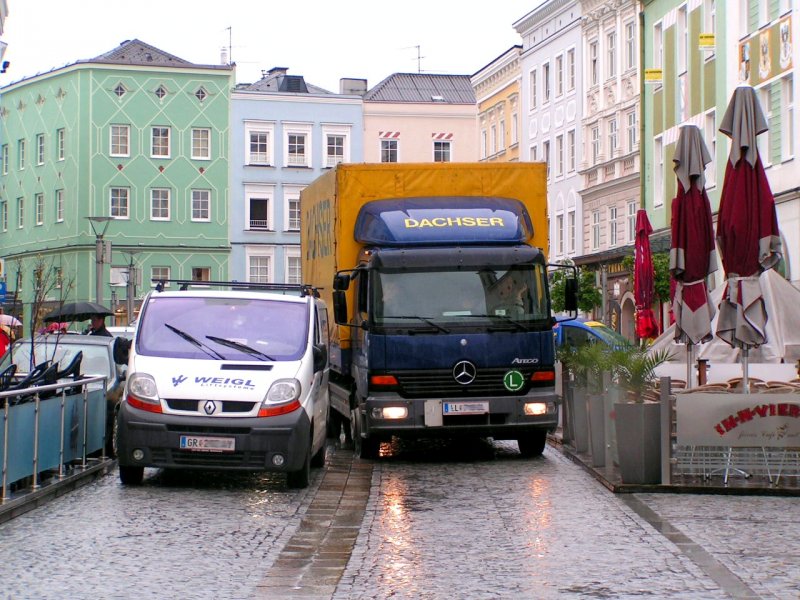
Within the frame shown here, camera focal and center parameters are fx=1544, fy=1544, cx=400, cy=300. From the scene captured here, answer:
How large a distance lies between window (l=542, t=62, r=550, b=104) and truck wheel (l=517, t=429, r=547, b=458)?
47.4 meters

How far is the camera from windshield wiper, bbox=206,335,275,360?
15.3 metres

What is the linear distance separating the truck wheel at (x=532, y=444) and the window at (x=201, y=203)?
208 ft

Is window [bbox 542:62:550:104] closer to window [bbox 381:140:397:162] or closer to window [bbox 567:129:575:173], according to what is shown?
window [bbox 567:129:575:173]

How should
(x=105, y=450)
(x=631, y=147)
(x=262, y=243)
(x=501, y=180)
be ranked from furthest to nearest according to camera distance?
(x=262, y=243), (x=631, y=147), (x=501, y=180), (x=105, y=450)

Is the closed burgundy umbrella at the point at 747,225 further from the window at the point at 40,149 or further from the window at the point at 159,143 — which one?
the window at the point at 40,149

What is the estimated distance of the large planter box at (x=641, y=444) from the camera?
14250 millimetres

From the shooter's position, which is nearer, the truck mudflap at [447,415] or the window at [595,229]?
the truck mudflap at [447,415]

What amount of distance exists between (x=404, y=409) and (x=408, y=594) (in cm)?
856

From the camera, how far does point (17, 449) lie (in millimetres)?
12781

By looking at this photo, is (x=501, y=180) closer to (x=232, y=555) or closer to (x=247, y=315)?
(x=247, y=315)

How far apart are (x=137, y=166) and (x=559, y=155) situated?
26.6m

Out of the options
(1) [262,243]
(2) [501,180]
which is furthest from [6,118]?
(2) [501,180]

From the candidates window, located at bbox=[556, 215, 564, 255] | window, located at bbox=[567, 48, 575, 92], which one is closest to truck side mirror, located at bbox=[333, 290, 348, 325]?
window, located at bbox=[567, 48, 575, 92]

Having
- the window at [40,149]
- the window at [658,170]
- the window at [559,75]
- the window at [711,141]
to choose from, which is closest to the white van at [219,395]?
the window at [711,141]
